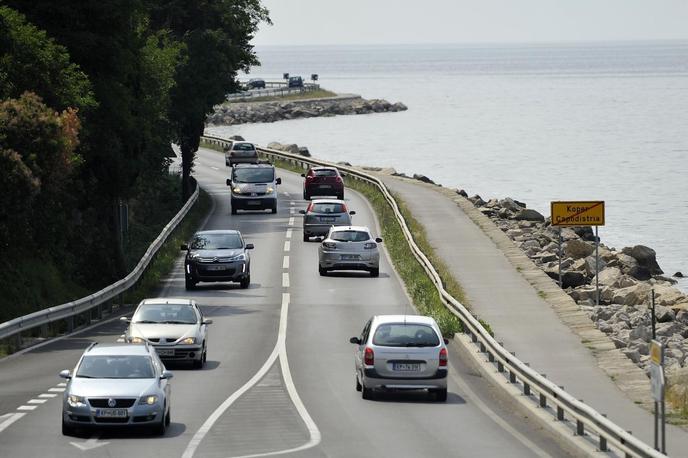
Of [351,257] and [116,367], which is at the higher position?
[116,367]

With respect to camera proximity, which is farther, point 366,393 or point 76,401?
point 366,393

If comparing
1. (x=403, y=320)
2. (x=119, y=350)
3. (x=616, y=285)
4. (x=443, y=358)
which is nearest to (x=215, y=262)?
(x=616, y=285)

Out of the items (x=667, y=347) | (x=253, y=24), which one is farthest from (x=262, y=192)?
(x=667, y=347)

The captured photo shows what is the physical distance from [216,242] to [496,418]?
22.9 m

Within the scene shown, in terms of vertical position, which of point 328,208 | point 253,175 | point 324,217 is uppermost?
point 253,175

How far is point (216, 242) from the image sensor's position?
1790 inches

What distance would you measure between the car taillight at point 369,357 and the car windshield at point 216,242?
20.5m

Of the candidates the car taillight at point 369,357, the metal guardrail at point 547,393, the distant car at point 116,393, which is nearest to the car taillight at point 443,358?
the car taillight at point 369,357

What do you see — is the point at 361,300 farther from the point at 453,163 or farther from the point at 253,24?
the point at 453,163

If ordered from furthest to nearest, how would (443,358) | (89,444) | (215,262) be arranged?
(215,262), (443,358), (89,444)

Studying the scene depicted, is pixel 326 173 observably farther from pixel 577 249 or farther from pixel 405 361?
pixel 405 361

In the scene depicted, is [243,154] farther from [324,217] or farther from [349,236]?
[349,236]

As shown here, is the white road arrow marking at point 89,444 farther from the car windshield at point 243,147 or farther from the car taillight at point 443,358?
the car windshield at point 243,147

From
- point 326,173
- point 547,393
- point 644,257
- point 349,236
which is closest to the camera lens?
point 547,393
